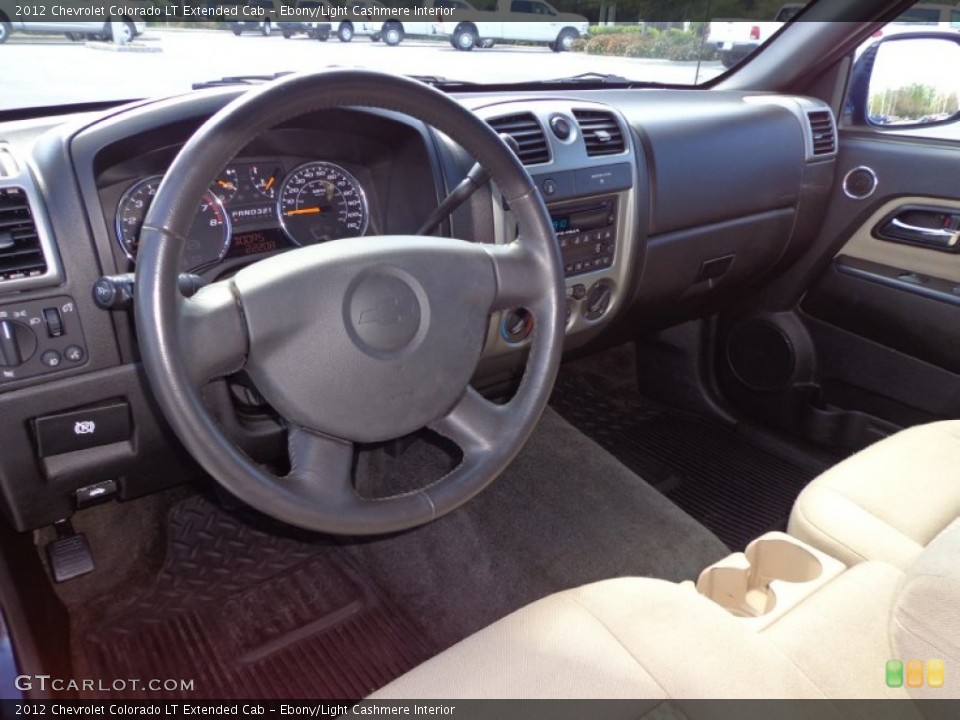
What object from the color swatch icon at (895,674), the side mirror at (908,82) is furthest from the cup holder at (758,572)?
the side mirror at (908,82)

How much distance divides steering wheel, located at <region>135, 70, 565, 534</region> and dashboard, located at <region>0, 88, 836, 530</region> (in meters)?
0.09

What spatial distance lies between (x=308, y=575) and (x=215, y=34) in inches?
49.0

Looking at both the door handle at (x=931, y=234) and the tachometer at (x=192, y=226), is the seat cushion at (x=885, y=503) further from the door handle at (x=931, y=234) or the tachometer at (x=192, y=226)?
the tachometer at (x=192, y=226)

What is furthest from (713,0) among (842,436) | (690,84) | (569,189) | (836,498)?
(836,498)

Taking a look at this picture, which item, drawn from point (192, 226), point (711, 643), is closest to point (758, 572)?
point (711, 643)

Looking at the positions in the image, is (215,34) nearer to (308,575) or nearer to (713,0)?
(308,575)

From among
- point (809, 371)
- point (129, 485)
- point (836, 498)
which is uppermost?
point (836, 498)

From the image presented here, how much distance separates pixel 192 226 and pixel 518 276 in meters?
0.57

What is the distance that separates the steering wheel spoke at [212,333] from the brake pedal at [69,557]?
0.98 metres

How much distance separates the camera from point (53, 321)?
4.26 feet

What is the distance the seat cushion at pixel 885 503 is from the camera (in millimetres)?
1287

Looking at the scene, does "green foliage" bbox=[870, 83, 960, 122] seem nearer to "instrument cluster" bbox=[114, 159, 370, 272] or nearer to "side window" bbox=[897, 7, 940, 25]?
"side window" bbox=[897, 7, 940, 25]

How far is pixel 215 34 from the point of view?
4.90ft

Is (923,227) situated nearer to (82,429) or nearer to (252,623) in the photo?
(252,623)
